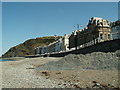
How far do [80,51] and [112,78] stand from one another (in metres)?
31.9

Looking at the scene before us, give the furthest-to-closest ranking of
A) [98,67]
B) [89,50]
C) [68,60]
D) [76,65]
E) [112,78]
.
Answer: [89,50], [68,60], [76,65], [98,67], [112,78]

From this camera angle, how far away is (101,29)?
63.9 meters

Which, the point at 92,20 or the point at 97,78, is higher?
the point at 92,20

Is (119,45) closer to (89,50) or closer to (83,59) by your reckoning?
(83,59)

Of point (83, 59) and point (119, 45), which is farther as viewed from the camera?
point (119, 45)

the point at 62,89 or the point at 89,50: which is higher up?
the point at 89,50

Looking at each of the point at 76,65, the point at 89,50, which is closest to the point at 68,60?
the point at 76,65

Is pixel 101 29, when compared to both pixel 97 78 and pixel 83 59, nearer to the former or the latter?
pixel 83 59

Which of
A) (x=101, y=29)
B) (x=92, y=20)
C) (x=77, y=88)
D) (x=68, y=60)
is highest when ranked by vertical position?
(x=92, y=20)

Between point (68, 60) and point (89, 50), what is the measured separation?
1746 cm

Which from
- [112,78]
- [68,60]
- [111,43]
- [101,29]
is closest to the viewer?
[112,78]

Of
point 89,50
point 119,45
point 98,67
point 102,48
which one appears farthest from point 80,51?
point 98,67

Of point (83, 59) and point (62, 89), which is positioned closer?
point (62, 89)

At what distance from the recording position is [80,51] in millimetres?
44969
